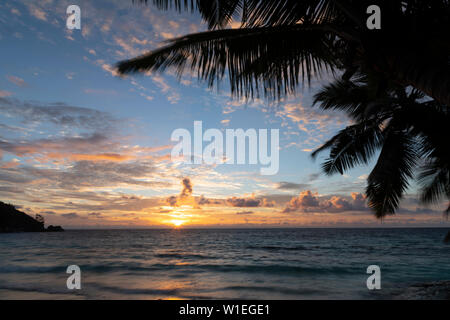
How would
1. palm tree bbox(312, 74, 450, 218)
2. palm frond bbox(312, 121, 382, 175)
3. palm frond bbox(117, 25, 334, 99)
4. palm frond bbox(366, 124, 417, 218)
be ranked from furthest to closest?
palm frond bbox(312, 121, 382, 175), palm frond bbox(366, 124, 417, 218), palm tree bbox(312, 74, 450, 218), palm frond bbox(117, 25, 334, 99)

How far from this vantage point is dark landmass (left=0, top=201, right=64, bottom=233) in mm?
73750

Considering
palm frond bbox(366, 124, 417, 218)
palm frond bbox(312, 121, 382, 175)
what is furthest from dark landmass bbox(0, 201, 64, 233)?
palm frond bbox(366, 124, 417, 218)

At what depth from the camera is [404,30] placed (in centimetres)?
227

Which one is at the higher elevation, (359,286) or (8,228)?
(359,286)

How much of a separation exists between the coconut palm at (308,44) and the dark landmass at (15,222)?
91.6 m

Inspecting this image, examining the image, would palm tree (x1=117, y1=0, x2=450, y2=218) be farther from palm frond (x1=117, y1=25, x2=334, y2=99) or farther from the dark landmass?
the dark landmass

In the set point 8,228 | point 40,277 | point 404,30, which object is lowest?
point 8,228

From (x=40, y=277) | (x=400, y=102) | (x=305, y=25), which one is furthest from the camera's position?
(x=40, y=277)

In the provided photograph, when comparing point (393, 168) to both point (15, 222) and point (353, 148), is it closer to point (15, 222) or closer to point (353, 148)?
point (353, 148)

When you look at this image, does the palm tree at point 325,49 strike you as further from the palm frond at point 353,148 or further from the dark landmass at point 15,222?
the dark landmass at point 15,222

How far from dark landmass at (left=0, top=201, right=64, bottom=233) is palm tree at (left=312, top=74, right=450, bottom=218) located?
297 feet
